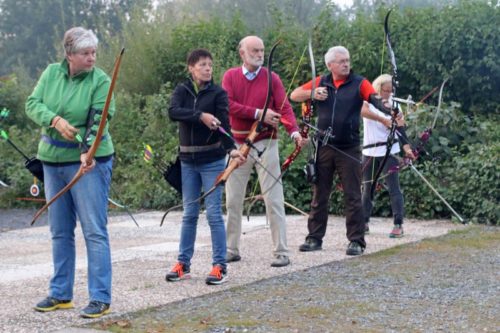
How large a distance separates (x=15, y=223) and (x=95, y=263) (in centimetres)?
700

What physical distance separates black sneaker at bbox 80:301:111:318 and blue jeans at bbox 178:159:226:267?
1463 millimetres

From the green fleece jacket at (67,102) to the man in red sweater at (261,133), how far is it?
217 cm

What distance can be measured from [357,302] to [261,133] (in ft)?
6.89

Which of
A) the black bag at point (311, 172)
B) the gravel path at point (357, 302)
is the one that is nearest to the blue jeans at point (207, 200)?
the gravel path at point (357, 302)

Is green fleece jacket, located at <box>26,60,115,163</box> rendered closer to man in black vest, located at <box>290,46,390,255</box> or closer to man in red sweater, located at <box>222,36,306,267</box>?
man in red sweater, located at <box>222,36,306,267</box>

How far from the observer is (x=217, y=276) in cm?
752

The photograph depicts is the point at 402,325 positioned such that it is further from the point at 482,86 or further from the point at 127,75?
the point at 127,75

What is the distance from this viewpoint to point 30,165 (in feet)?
21.7

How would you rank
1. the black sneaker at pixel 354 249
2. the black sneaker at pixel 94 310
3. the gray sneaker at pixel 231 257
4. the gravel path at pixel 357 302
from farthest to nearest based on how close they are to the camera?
1. the black sneaker at pixel 354 249
2. the gray sneaker at pixel 231 257
3. the black sneaker at pixel 94 310
4. the gravel path at pixel 357 302

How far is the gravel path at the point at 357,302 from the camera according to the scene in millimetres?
6113

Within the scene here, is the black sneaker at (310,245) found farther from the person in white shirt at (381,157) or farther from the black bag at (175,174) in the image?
the black bag at (175,174)

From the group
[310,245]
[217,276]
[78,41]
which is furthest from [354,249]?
[78,41]

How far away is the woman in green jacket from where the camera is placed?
6.25 meters

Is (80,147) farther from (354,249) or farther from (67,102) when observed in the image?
(354,249)
